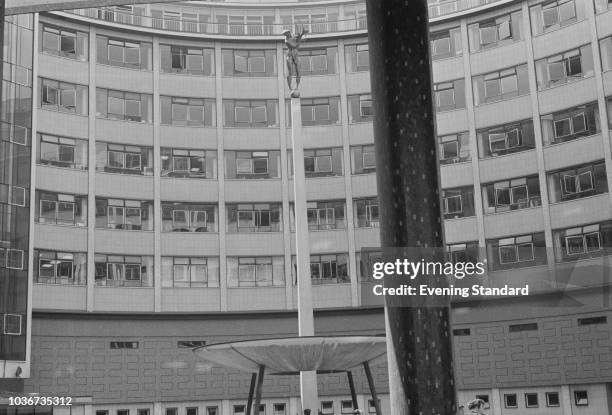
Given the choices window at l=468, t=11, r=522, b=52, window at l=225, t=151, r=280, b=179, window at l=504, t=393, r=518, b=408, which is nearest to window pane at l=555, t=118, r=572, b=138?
window at l=468, t=11, r=522, b=52

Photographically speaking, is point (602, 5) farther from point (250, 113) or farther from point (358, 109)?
point (250, 113)

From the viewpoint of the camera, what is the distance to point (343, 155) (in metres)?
44.5

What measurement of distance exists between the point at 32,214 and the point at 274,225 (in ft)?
39.5

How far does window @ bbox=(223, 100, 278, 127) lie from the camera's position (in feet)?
147

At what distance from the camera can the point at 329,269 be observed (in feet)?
143

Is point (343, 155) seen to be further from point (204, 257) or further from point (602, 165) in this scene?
point (602, 165)

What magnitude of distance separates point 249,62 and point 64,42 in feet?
31.6

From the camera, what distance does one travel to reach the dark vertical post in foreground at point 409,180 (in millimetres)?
2889

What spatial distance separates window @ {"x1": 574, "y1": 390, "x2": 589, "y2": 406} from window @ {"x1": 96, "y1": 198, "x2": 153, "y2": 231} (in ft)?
71.4

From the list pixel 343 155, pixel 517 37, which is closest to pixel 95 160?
pixel 343 155

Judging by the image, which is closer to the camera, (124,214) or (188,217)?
(124,214)

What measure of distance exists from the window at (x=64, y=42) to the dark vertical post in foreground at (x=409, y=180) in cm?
4108

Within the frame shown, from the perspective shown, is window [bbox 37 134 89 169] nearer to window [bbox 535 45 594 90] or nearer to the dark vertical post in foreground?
window [bbox 535 45 594 90]

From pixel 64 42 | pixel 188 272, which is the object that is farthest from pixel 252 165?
pixel 64 42
